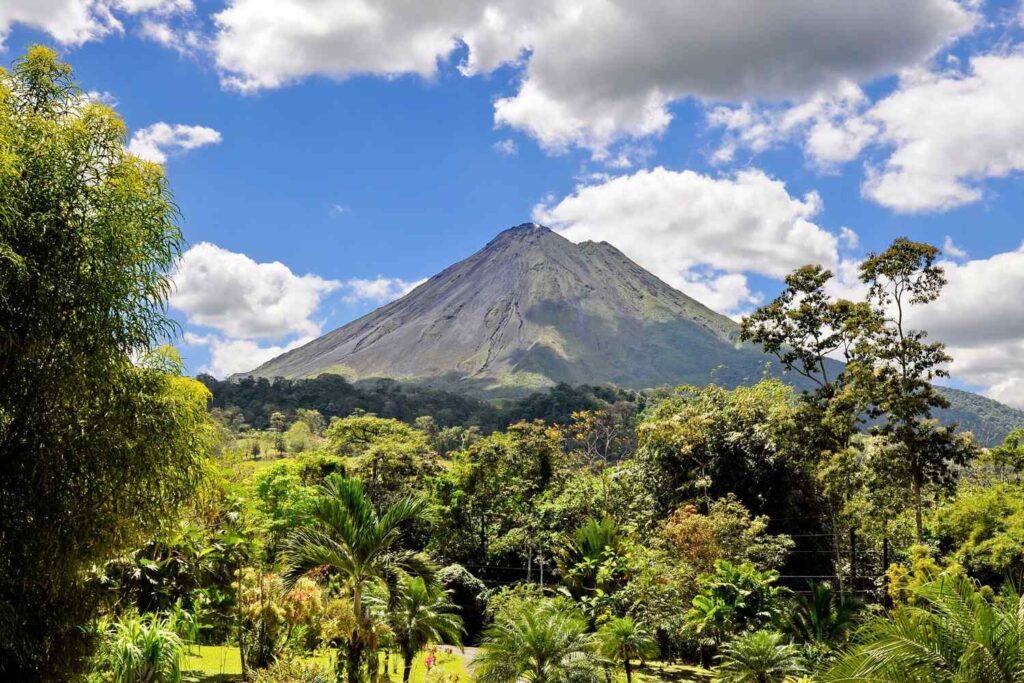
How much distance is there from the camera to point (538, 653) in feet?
35.5

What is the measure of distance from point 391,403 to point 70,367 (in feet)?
267

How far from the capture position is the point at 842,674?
190 inches

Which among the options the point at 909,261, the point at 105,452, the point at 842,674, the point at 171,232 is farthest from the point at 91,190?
the point at 909,261

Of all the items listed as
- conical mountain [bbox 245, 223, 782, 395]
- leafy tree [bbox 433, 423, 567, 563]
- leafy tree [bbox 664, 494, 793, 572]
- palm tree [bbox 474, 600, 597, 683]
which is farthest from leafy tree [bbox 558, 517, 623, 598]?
conical mountain [bbox 245, 223, 782, 395]

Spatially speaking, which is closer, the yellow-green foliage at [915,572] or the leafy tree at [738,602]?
the yellow-green foliage at [915,572]

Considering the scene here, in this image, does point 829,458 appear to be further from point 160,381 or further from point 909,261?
point 160,381

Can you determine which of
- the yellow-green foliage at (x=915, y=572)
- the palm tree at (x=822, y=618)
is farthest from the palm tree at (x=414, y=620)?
the yellow-green foliage at (x=915, y=572)

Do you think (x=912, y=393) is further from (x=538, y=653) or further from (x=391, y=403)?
(x=391, y=403)

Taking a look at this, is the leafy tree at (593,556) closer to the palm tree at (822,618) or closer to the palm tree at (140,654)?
the palm tree at (822,618)

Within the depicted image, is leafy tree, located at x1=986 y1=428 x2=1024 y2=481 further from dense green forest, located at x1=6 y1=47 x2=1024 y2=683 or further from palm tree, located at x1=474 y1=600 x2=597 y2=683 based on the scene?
palm tree, located at x1=474 y1=600 x2=597 y2=683

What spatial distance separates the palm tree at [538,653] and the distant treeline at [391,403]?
61.8m

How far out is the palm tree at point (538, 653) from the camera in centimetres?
1070

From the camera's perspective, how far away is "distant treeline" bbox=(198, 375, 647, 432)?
7769 centimetres

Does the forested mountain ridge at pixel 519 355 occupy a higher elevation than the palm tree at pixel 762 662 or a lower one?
higher
